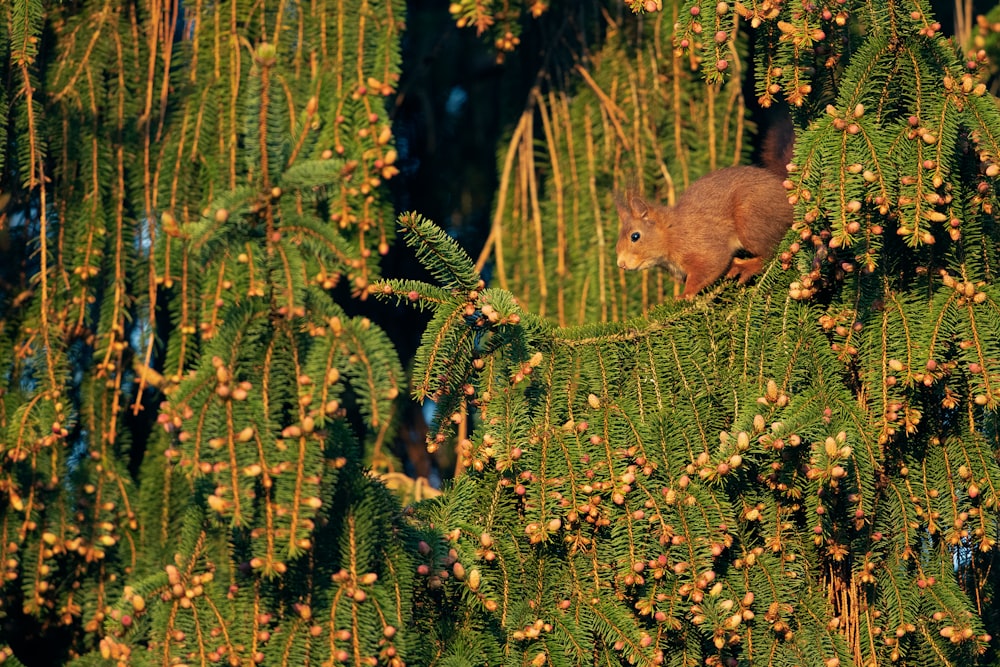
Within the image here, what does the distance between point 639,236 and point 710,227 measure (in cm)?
20

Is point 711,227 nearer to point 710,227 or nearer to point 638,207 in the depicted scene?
point 710,227

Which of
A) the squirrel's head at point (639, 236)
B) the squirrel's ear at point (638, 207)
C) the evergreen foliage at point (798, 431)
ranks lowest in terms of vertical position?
the evergreen foliage at point (798, 431)

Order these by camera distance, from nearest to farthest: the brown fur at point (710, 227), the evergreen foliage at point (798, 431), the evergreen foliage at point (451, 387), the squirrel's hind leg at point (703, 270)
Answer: the evergreen foliage at point (451, 387), the evergreen foliage at point (798, 431), the brown fur at point (710, 227), the squirrel's hind leg at point (703, 270)

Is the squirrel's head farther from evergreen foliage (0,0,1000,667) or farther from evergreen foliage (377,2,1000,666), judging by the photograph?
evergreen foliage (377,2,1000,666)

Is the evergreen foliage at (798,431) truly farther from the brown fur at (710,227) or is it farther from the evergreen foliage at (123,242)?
the brown fur at (710,227)

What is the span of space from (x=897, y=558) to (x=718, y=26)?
116 centimetres

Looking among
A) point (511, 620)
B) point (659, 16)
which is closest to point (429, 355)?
point (511, 620)

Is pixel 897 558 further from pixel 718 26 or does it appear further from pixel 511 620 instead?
pixel 718 26

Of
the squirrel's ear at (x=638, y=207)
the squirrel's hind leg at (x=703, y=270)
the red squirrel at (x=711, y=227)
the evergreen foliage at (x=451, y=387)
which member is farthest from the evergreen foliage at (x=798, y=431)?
the squirrel's ear at (x=638, y=207)

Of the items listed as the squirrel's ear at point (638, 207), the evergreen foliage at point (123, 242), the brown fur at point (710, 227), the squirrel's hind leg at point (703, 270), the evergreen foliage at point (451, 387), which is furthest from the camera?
the squirrel's ear at point (638, 207)

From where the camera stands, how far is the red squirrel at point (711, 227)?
10.4ft

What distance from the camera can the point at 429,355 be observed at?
230 centimetres

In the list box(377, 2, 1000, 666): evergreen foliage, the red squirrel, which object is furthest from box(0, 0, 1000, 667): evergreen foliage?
the red squirrel

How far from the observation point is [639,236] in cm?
337
